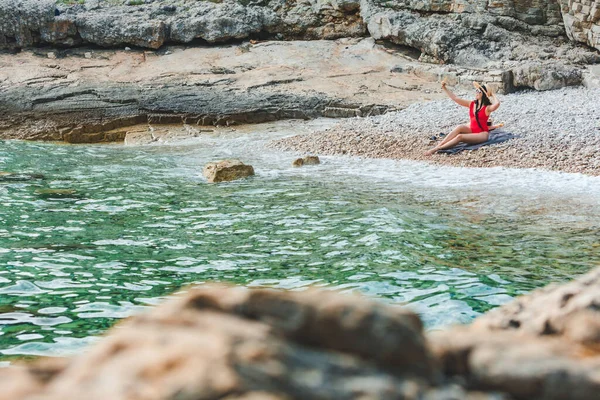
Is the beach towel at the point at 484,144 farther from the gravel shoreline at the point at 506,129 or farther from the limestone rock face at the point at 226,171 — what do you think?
the limestone rock face at the point at 226,171

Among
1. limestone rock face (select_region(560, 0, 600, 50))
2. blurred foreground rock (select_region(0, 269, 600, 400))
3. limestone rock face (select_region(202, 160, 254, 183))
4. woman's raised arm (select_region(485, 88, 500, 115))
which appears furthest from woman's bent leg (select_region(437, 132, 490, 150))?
blurred foreground rock (select_region(0, 269, 600, 400))

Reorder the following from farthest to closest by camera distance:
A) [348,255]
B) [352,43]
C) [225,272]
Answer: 1. [352,43]
2. [348,255]
3. [225,272]

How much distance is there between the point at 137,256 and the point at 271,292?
15.0 feet

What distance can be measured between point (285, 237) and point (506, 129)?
638 cm

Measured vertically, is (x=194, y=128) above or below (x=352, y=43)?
below

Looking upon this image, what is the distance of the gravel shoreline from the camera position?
34.0 feet

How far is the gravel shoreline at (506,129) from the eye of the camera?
10.4 m

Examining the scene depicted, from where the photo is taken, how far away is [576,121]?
1157cm

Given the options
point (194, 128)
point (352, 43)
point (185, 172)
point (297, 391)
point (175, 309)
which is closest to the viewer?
point (297, 391)

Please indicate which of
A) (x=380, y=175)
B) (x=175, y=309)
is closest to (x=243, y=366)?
(x=175, y=309)

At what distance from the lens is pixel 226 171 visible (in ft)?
33.6

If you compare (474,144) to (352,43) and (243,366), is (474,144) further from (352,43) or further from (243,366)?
(243,366)

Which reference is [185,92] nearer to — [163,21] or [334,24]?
[163,21]

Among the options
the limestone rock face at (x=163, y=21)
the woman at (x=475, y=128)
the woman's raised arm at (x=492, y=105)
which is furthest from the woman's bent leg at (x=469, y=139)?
the limestone rock face at (x=163, y=21)
